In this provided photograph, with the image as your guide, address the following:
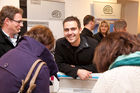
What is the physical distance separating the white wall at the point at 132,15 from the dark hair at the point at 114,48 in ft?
22.4

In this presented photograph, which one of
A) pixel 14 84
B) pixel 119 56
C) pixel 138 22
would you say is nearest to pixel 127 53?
pixel 119 56

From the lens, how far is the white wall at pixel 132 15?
7.37 m

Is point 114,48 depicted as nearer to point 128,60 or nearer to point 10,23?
point 128,60

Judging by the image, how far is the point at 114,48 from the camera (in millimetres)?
1001

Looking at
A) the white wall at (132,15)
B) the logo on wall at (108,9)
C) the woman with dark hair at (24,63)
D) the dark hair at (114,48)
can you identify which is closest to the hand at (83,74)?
the woman with dark hair at (24,63)

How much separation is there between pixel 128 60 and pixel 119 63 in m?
0.05

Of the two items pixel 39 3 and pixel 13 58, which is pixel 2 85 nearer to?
pixel 13 58

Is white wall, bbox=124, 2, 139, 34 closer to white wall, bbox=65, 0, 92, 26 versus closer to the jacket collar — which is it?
white wall, bbox=65, 0, 92, 26

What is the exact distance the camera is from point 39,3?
158 inches

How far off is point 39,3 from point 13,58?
3.07 m

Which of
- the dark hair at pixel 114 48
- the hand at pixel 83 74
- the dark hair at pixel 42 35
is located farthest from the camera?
the hand at pixel 83 74

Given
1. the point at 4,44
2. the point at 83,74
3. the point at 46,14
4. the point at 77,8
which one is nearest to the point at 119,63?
the point at 83,74

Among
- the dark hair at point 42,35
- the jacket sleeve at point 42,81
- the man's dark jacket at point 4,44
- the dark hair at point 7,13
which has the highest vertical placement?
the dark hair at point 7,13

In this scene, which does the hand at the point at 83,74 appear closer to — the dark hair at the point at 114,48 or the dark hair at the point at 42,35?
the dark hair at the point at 42,35
